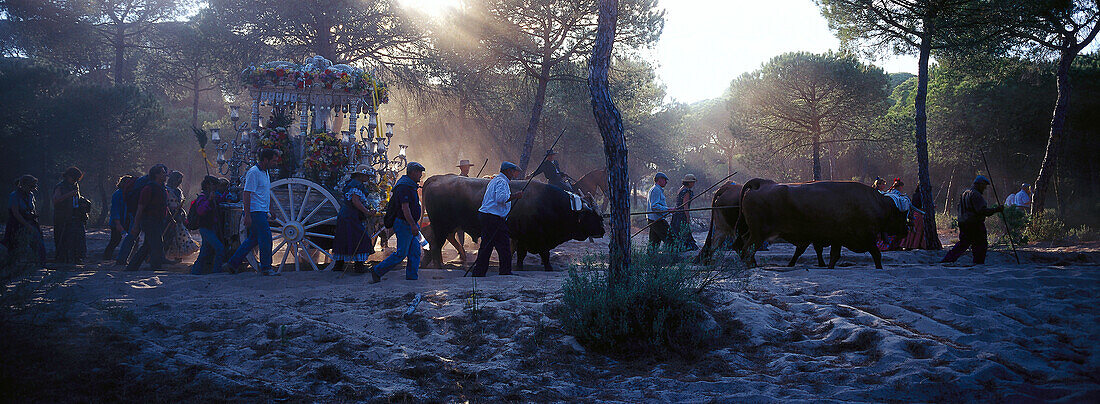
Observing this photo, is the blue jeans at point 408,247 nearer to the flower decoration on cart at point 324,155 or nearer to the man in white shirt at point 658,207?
the flower decoration on cart at point 324,155

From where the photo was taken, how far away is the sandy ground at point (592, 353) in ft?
14.6

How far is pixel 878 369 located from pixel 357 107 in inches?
333

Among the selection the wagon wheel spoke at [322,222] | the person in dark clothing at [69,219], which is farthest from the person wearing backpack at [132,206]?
the wagon wheel spoke at [322,222]

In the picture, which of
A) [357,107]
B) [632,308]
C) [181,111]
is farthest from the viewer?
[181,111]

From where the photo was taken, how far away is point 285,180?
919cm

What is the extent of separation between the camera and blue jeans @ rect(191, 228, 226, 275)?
9242mm

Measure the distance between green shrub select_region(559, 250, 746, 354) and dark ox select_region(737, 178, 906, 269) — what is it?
395 cm

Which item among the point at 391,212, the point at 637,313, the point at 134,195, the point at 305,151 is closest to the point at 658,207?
the point at 391,212

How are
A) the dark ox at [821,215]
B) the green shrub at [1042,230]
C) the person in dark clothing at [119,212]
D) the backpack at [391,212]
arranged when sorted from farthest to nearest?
the green shrub at [1042,230] → the person in dark clothing at [119,212] → the dark ox at [821,215] → the backpack at [391,212]

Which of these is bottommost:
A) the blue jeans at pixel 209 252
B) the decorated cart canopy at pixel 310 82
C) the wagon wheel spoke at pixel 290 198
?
the blue jeans at pixel 209 252

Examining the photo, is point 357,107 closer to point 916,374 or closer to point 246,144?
point 246,144

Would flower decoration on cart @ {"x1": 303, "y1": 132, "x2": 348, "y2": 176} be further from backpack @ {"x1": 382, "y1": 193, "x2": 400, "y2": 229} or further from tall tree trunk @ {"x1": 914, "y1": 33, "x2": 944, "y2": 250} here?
tall tree trunk @ {"x1": 914, "y1": 33, "x2": 944, "y2": 250}

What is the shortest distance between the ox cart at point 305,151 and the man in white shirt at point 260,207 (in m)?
0.48

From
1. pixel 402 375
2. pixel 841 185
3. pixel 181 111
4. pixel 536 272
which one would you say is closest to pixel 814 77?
pixel 841 185
